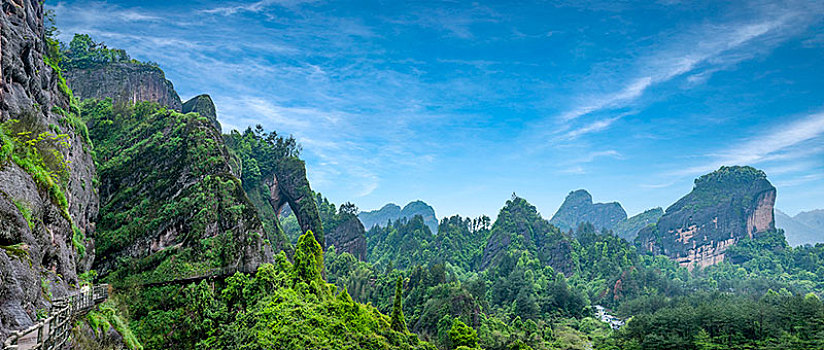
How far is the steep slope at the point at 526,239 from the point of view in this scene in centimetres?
7762

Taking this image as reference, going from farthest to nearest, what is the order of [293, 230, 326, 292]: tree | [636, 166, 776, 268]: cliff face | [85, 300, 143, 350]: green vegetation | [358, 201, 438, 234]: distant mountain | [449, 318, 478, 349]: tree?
1. [358, 201, 438, 234]: distant mountain
2. [636, 166, 776, 268]: cliff face
3. [449, 318, 478, 349]: tree
4. [293, 230, 326, 292]: tree
5. [85, 300, 143, 350]: green vegetation

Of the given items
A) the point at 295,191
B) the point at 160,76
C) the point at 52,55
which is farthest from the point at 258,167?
the point at 52,55

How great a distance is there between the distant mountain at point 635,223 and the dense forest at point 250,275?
269 ft

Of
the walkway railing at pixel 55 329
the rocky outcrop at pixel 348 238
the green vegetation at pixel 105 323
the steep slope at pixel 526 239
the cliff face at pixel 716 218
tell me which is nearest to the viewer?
the walkway railing at pixel 55 329

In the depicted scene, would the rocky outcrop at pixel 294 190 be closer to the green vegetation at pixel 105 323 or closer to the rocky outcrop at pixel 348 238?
the rocky outcrop at pixel 348 238

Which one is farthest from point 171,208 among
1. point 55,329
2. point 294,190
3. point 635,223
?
point 635,223

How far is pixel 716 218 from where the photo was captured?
318ft

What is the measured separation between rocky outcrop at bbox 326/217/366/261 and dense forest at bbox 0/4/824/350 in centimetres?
20

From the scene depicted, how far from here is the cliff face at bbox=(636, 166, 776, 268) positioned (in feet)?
308

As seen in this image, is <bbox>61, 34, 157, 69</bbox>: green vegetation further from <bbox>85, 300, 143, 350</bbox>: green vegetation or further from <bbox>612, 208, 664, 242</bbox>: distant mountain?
<bbox>612, 208, 664, 242</bbox>: distant mountain

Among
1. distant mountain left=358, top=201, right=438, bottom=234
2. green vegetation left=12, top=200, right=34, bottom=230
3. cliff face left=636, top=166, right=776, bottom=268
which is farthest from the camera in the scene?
distant mountain left=358, top=201, right=438, bottom=234

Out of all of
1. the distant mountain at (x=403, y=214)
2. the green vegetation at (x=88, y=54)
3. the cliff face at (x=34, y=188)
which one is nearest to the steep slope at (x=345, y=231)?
the green vegetation at (x=88, y=54)

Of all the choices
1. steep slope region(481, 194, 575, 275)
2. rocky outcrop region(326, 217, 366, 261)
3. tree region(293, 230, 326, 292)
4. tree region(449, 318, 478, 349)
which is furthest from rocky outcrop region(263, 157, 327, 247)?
steep slope region(481, 194, 575, 275)

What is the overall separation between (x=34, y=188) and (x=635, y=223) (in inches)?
6721
